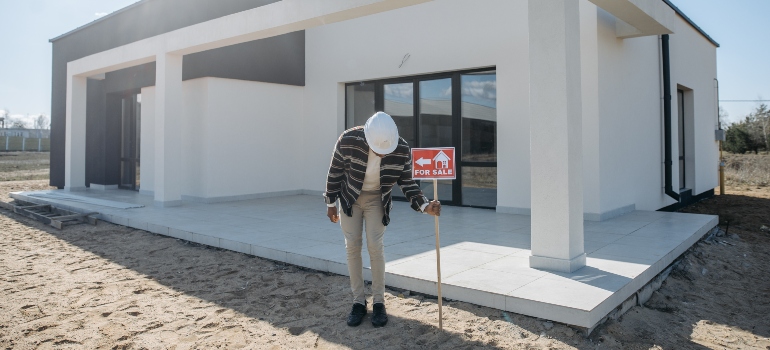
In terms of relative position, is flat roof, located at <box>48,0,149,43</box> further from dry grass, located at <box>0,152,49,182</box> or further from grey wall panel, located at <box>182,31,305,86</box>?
dry grass, located at <box>0,152,49,182</box>

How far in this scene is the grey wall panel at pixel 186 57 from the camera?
33.5 ft

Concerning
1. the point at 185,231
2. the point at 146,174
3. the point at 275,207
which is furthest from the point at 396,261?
the point at 146,174

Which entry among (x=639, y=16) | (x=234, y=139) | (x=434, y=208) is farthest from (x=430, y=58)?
(x=434, y=208)

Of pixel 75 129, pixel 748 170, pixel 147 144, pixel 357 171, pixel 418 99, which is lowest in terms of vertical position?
pixel 357 171

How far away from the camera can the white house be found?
461 cm

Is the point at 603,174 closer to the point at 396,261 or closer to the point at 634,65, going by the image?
the point at 634,65

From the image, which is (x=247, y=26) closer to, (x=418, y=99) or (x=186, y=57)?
(x=186, y=57)

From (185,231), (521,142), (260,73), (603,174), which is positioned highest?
(260,73)

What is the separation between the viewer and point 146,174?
11398 millimetres

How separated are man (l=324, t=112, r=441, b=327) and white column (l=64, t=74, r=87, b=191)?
34.0 feet

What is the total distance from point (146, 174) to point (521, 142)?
8.17 meters

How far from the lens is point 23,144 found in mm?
34281

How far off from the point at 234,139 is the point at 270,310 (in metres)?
6.89

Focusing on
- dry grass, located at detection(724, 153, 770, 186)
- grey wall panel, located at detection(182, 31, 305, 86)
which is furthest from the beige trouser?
dry grass, located at detection(724, 153, 770, 186)
